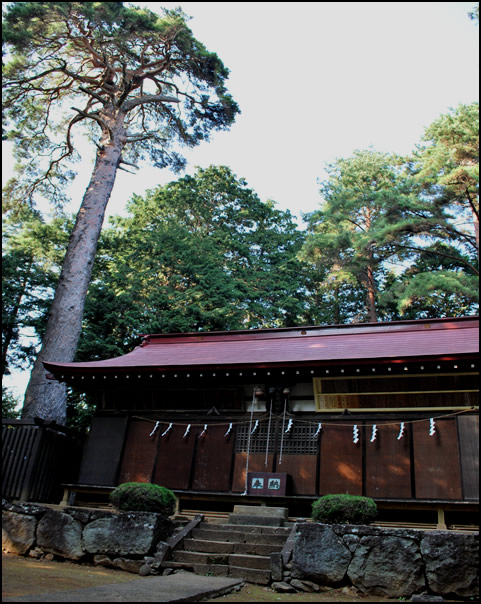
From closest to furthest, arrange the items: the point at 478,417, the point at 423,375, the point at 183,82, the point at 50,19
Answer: the point at 478,417, the point at 423,375, the point at 50,19, the point at 183,82

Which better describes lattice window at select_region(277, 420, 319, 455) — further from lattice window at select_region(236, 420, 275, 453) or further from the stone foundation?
the stone foundation

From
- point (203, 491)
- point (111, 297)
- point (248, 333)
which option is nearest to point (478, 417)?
point (203, 491)

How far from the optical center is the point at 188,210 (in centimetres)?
2559

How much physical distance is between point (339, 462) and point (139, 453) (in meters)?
4.13

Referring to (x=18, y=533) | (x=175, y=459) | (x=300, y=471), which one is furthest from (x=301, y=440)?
(x=18, y=533)

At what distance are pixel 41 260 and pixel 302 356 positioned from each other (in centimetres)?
1521

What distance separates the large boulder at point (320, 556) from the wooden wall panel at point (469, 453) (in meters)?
2.84

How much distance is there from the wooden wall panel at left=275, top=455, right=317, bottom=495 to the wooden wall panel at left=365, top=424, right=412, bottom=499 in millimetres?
998

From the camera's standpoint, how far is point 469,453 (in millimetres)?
8109

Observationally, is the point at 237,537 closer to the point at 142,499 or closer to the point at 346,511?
the point at 142,499

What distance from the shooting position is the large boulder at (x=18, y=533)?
756 centimetres

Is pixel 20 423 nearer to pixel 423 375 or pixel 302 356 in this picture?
pixel 302 356

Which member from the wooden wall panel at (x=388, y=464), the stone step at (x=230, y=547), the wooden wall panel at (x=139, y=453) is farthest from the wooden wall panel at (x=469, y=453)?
the wooden wall panel at (x=139, y=453)

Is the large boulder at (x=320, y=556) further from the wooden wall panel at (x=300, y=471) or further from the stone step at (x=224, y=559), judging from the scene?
the wooden wall panel at (x=300, y=471)
